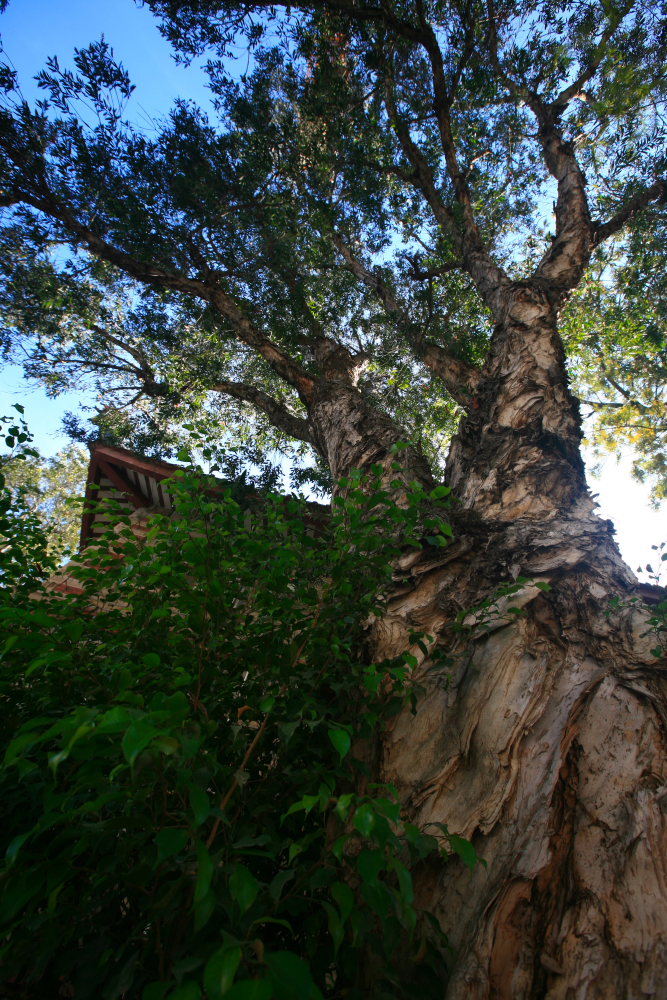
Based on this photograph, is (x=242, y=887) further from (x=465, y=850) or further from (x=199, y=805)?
(x=465, y=850)

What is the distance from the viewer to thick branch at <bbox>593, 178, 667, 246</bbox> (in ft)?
19.4

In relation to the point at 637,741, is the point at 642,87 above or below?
above

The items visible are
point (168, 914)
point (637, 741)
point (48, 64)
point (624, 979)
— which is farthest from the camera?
point (48, 64)

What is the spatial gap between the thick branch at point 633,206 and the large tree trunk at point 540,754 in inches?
185

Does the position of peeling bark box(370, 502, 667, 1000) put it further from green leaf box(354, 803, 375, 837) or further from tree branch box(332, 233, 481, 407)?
tree branch box(332, 233, 481, 407)

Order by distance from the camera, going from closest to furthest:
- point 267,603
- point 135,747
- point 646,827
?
point 135,747 < point 646,827 < point 267,603

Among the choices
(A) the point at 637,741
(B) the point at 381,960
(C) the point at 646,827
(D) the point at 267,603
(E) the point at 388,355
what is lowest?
(B) the point at 381,960

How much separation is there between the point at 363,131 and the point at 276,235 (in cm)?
218

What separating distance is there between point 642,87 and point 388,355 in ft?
16.4

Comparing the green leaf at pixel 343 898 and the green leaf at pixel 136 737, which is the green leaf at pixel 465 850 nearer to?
the green leaf at pixel 343 898

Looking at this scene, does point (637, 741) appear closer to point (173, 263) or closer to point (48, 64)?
point (173, 263)

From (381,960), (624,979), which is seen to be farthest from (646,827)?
(381,960)

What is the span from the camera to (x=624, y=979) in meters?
1.19

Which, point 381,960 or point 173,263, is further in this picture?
point 173,263
